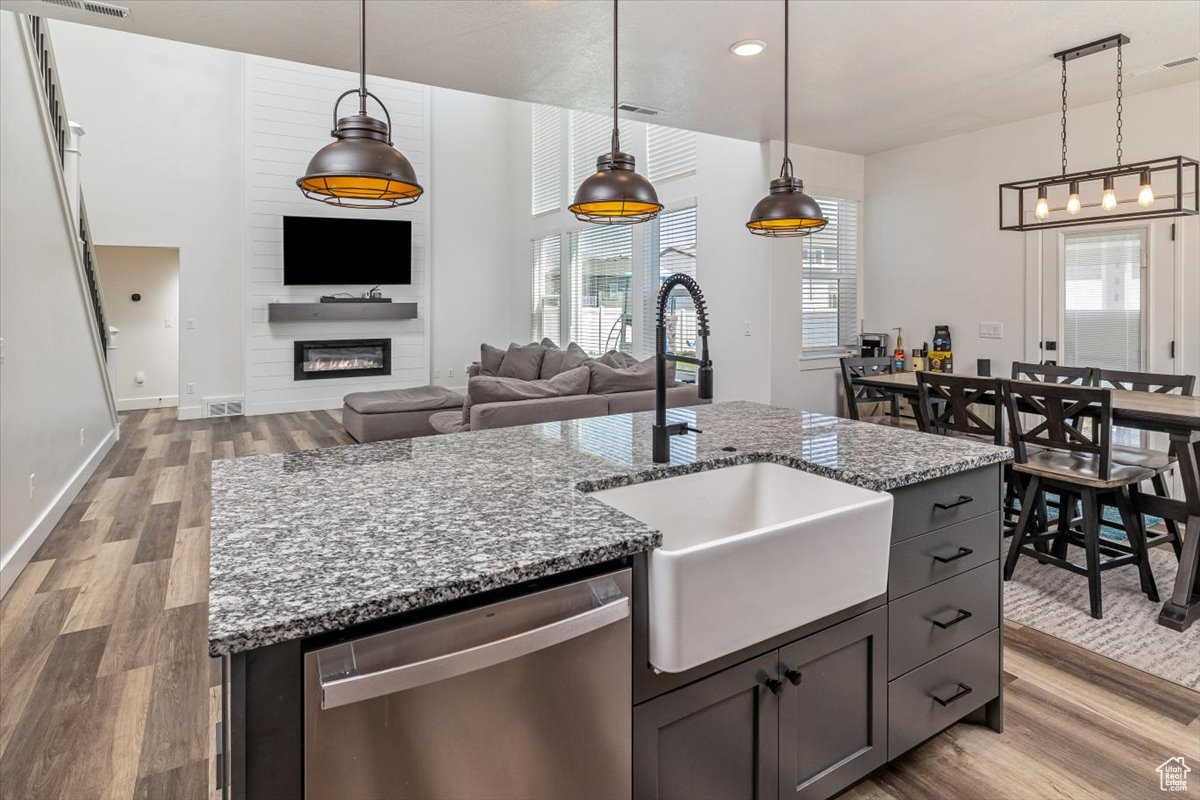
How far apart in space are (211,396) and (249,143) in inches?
120

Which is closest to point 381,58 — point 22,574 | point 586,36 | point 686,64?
point 586,36

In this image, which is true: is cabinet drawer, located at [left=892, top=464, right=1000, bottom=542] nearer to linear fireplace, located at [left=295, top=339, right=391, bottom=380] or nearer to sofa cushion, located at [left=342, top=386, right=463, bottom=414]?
sofa cushion, located at [left=342, top=386, right=463, bottom=414]

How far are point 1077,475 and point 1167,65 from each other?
8.33 ft

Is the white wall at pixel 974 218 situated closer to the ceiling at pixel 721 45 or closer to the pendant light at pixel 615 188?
the ceiling at pixel 721 45

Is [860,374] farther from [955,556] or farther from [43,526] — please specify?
[43,526]

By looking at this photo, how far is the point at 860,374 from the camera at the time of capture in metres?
4.85

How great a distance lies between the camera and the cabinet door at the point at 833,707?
4.90 feet

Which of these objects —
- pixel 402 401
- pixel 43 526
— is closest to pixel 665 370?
pixel 43 526

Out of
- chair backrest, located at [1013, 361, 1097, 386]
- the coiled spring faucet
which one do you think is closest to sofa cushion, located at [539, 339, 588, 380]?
chair backrest, located at [1013, 361, 1097, 386]

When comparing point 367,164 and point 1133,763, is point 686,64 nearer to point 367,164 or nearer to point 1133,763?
point 367,164

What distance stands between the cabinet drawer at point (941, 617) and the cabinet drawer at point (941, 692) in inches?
1.3

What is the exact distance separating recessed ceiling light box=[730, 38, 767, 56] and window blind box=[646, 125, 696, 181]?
8.02 feet

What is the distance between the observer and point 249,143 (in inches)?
312

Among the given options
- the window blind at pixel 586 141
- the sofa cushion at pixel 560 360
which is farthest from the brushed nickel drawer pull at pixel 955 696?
the window blind at pixel 586 141
